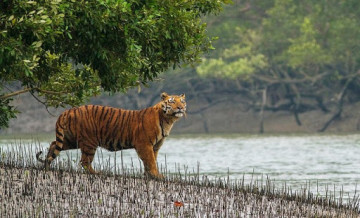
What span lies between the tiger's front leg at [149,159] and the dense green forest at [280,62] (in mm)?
43623

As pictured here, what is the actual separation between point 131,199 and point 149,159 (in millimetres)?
3044

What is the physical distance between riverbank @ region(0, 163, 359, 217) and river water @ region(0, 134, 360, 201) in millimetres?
3723

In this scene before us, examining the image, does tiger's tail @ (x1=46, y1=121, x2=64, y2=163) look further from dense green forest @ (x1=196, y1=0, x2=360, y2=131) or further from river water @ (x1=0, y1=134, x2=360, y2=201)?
dense green forest @ (x1=196, y1=0, x2=360, y2=131)

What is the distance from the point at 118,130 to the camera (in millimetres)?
18703

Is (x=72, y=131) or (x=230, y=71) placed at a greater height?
(x=230, y=71)

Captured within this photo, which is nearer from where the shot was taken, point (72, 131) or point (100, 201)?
point (100, 201)

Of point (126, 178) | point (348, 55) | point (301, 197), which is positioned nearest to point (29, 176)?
point (126, 178)

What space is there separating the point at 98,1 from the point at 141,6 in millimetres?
1244

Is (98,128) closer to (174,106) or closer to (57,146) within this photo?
(57,146)

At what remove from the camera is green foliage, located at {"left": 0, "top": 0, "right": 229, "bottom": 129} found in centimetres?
1364

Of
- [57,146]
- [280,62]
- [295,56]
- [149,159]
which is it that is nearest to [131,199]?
[149,159]

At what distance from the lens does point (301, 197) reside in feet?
57.4

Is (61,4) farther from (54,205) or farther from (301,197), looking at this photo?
(301,197)

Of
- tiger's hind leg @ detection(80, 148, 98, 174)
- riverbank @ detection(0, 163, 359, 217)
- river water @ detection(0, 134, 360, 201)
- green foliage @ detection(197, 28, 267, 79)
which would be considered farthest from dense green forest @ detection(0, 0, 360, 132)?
riverbank @ detection(0, 163, 359, 217)
